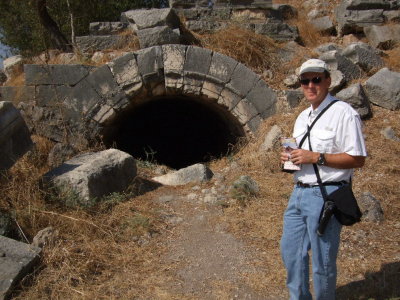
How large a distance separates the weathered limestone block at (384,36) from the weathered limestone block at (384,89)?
80.5 inches

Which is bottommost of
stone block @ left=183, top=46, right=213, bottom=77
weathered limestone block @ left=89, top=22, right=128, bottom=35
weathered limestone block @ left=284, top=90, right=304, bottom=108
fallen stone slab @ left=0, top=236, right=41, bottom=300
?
fallen stone slab @ left=0, top=236, right=41, bottom=300

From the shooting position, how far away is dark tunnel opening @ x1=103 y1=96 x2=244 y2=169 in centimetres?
824

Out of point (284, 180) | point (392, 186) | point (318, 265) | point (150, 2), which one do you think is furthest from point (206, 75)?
point (150, 2)

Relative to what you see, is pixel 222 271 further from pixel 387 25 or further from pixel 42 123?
pixel 387 25

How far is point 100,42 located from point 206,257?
4733mm

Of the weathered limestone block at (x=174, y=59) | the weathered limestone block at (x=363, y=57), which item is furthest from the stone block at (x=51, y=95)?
the weathered limestone block at (x=363, y=57)

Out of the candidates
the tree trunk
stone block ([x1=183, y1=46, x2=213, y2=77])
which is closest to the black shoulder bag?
stone block ([x1=183, y1=46, x2=213, y2=77])

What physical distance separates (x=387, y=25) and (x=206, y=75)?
14.7 feet

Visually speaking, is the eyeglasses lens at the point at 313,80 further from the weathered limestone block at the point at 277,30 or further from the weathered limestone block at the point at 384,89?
the weathered limestone block at the point at 277,30

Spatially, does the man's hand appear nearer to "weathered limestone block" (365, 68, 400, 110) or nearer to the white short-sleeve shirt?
the white short-sleeve shirt

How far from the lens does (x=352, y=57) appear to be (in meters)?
7.11

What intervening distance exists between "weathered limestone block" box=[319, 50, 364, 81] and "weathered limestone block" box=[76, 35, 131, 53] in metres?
3.53

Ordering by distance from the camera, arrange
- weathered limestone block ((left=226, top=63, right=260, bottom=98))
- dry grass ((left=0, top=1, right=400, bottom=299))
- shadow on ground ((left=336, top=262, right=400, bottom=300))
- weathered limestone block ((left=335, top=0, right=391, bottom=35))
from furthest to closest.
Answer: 1. weathered limestone block ((left=335, top=0, right=391, bottom=35))
2. weathered limestone block ((left=226, top=63, right=260, bottom=98))
3. dry grass ((left=0, top=1, right=400, bottom=299))
4. shadow on ground ((left=336, top=262, right=400, bottom=300))

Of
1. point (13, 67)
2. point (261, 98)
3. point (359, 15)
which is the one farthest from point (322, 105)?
point (359, 15)
